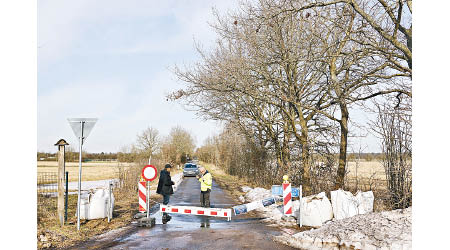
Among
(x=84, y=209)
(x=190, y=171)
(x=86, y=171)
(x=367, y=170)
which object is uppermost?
(x=367, y=170)

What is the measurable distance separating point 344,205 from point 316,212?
0.76 metres

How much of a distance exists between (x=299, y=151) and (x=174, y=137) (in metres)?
56.7

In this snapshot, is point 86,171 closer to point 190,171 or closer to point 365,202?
point 190,171

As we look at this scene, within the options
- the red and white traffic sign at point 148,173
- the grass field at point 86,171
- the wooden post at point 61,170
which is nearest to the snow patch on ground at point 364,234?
the red and white traffic sign at point 148,173

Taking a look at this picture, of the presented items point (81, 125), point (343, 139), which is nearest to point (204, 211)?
point (81, 125)

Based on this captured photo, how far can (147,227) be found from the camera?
1050 centimetres

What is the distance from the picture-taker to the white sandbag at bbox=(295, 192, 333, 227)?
Answer: 10.1 m

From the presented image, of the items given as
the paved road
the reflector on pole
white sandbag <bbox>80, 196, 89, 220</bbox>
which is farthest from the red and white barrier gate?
the reflector on pole

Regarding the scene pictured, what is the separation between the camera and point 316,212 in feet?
33.3

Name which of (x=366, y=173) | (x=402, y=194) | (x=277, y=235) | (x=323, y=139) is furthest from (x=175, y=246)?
(x=323, y=139)

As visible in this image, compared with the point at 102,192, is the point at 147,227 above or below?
below

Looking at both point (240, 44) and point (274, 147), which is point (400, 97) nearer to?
point (240, 44)

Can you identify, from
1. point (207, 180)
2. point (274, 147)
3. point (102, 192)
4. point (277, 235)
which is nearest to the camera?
point (277, 235)

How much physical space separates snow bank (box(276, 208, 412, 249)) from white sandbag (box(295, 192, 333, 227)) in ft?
4.73
